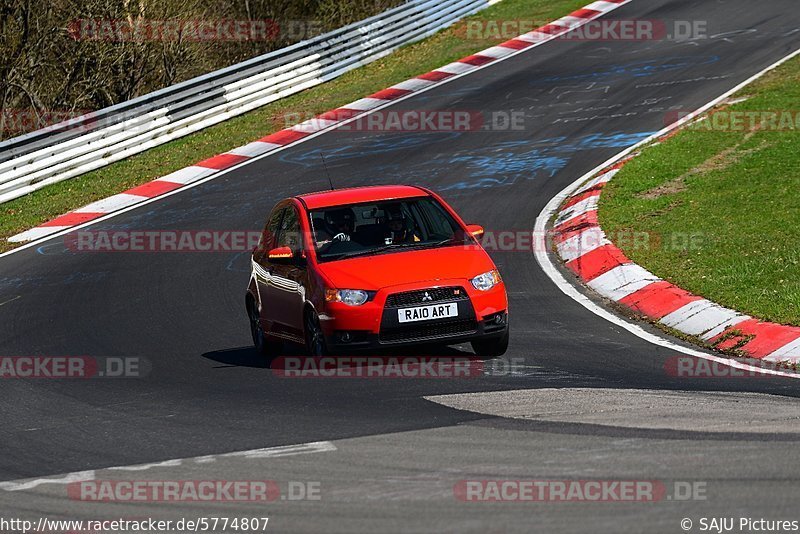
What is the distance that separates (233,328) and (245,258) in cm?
369

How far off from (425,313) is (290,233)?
213 centimetres

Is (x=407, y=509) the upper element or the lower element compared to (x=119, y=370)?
upper

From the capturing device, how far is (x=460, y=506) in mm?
6508

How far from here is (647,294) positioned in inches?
531

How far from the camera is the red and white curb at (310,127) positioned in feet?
69.9

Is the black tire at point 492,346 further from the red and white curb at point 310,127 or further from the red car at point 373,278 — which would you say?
the red and white curb at point 310,127

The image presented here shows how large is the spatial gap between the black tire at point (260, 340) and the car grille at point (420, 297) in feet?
6.04

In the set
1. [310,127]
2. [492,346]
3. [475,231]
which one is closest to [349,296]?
[492,346]

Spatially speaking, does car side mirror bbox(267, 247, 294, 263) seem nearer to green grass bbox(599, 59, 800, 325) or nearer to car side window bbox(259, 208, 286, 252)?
car side window bbox(259, 208, 286, 252)

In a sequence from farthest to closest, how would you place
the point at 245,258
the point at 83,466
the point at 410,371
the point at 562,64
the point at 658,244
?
1. the point at 562,64
2. the point at 245,258
3. the point at 658,244
4. the point at 410,371
5. the point at 83,466

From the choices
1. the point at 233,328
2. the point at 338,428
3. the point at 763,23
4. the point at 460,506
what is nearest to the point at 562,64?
the point at 763,23

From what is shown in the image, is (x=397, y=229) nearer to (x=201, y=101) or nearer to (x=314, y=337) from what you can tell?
(x=314, y=337)

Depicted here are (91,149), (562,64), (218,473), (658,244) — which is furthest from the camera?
(562,64)

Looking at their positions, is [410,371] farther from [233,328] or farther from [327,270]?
[233,328]
